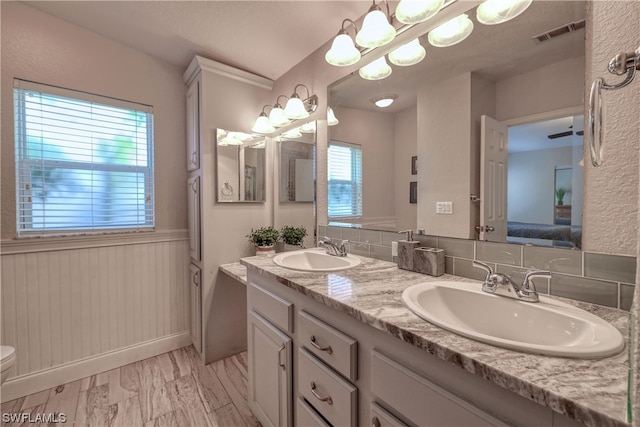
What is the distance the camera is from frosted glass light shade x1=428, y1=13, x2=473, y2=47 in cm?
116

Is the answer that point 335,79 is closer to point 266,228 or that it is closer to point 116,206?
point 266,228

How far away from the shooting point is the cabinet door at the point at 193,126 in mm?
2102

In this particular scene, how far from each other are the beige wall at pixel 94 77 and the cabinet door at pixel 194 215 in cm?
14

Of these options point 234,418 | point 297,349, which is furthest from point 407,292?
point 234,418

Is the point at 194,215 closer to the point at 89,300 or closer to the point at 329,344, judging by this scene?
the point at 89,300

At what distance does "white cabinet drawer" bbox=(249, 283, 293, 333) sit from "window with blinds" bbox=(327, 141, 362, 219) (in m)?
0.75

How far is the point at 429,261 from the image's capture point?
118cm

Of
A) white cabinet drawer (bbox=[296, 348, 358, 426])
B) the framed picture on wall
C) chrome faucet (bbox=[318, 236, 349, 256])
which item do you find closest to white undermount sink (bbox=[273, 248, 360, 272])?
chrome faucet (bbox=[318, 236, 349, 256])

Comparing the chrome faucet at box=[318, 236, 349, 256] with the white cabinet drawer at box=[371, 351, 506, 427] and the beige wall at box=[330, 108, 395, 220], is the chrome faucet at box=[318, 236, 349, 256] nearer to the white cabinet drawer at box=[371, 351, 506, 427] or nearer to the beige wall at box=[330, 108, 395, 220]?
the beige wall at box=[330, 108, 395, 220]

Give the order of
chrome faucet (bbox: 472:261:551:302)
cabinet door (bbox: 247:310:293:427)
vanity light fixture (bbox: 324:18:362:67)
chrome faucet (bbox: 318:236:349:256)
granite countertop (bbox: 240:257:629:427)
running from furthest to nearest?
chrome faucet (bbox: 318:236:349:256) < vanity light fixture (bbox: 324:18:362:67) < cabinet door (bbox: 247:310:293:427) < chrome faucet (bbox: 472:261:551:302) < granite countertop (bbox: 240:257:629:427)

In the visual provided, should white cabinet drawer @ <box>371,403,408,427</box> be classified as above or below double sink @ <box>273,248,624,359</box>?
below

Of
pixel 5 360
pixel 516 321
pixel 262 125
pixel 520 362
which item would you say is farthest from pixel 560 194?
pixel 5 360

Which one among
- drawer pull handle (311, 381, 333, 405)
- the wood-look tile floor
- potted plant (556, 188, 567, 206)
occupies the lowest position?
the wood-look tile floor

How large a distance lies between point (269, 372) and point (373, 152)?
1.31 meters
